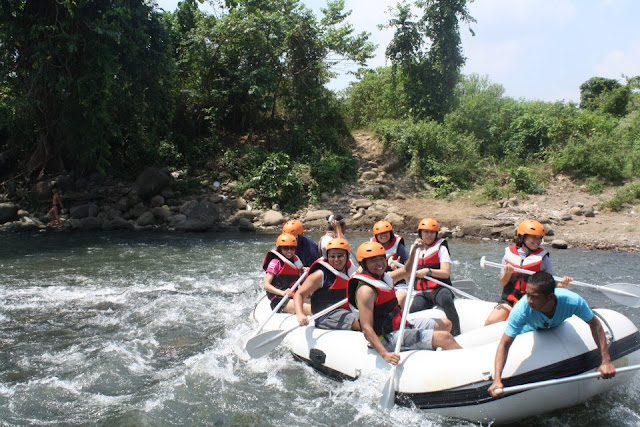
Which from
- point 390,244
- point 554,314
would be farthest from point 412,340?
point 390,244

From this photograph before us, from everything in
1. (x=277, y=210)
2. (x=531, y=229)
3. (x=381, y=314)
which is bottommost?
(x=277, y=210)

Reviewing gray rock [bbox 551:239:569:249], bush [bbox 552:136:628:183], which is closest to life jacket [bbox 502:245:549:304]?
gray rock [bbox 551:239:569:249]

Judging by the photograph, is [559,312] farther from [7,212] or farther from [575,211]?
[7,212]

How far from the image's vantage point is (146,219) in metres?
15.0

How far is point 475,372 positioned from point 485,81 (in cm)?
2123

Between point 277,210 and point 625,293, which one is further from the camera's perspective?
point 277,210

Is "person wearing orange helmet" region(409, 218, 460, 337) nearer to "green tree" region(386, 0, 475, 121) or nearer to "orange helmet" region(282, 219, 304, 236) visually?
"orange helmet" region(282, 219, 304, 236)

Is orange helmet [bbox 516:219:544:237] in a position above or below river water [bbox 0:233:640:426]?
above

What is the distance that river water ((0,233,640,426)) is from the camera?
448 cm

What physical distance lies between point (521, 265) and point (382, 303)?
153 centimetres

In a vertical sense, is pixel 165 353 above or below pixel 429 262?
below

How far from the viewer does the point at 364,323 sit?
14.7 ft

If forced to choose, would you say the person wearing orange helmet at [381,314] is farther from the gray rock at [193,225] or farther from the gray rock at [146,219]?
the gray rock at [146,219]

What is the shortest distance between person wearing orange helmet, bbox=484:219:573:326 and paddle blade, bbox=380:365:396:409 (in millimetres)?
1415
